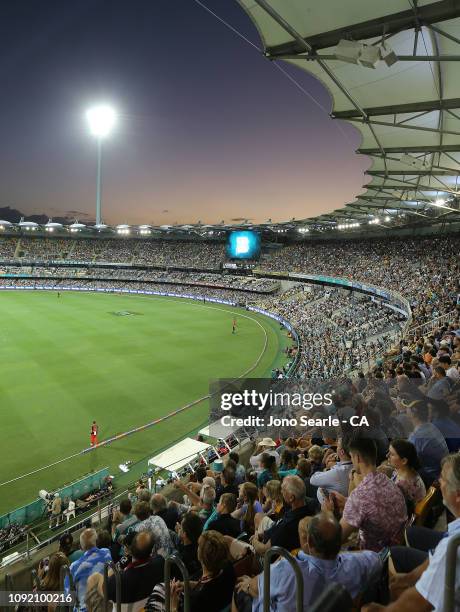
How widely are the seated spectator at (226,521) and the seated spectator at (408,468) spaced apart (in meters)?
1.74

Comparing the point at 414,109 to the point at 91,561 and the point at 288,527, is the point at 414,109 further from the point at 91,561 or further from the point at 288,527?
the point at 91,561

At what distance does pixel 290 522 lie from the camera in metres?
3.53

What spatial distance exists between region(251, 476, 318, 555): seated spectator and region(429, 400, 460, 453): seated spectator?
2.32 metres

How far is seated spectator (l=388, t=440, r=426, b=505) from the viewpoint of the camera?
381cm

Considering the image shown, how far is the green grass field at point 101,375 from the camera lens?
1460cm

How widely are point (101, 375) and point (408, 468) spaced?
21.9 metres

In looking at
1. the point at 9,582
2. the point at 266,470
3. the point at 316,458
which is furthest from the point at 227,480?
the point at 9,582

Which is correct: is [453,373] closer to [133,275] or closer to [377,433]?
[377,433]

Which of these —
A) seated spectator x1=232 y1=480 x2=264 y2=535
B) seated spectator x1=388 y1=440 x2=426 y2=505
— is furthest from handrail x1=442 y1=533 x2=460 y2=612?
seated spectator x1=232 y1=480 x2=264 y2=535

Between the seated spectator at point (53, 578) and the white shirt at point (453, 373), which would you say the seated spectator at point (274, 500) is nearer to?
the seated spectator at point (53, 578)

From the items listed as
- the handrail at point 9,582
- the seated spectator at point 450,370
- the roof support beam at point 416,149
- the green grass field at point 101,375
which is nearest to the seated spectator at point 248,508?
the seated spectator at point 450,370

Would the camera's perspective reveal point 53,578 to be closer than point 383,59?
Yes

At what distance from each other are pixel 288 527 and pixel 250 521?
137 cm

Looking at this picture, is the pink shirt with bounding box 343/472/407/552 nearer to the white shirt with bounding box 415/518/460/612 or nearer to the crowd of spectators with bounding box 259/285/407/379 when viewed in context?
the white shirt with bounding box 415/518/460/612
